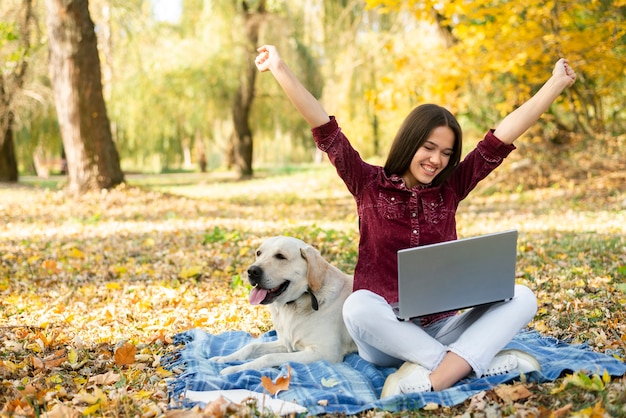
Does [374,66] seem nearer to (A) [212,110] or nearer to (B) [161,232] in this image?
(A) [212,110]

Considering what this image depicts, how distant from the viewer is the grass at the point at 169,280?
2.76 meters

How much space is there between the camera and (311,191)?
15.1 meters

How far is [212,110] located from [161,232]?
12403 mm

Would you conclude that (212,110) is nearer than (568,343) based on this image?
No

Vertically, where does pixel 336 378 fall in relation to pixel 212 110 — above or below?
below

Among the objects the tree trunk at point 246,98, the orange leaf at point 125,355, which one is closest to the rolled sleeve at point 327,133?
the orange leaf at point 125,355

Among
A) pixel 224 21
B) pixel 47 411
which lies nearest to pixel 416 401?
pixel 47 411

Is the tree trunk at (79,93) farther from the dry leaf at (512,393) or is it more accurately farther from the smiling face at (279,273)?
the dry leaf at (512,393)

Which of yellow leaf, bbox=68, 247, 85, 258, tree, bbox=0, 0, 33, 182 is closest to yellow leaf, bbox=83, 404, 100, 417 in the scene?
yellow leaf, bbox=68, 247, 85, 258

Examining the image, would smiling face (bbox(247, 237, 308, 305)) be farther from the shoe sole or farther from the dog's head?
the shoe sole

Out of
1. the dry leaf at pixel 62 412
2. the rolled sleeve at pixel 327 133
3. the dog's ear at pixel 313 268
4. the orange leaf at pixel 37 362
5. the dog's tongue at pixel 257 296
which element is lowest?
the orange leaf at pixel 37 362

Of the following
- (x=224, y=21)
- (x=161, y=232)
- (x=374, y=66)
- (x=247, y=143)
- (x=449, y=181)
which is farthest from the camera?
(x=247, y=143)

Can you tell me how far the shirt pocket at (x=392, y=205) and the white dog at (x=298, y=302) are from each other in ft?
1.51

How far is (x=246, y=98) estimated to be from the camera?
18750 millimetres
